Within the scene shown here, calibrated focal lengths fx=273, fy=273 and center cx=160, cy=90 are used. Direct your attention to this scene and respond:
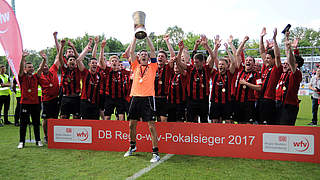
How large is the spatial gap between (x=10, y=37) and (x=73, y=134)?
113 inches

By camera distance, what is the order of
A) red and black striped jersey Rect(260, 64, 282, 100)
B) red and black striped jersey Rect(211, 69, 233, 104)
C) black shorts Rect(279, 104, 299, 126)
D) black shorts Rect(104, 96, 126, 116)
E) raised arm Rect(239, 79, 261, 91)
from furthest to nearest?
1. black shorts Rect(104, 96, 126, 116)
2. red and black striped jersey Rect(211, 69, 233, 104)
3. raised arm Rect(239, 79, 261, 91)
4. red and black striped jersey Rect(260, 64, 282, 100)
5. black shorts Rect(279, 104, 299, 126)

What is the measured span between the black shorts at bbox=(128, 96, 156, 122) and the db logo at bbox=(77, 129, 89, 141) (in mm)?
1261

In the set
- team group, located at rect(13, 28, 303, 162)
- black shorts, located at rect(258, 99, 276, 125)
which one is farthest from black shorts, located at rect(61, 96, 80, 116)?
black shorts, located at rect(258, 99, 276, 125)

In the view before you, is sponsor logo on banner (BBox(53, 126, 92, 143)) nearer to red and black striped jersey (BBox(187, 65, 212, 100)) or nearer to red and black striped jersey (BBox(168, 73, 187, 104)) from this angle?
red and black striped jersey (BBox(168, 73, 187, 104))

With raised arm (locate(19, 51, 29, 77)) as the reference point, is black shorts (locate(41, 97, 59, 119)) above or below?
below

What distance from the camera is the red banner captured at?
509 centimetres

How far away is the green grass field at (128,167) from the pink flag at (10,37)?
2114 millimetres

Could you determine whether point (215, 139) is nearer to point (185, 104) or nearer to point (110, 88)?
point (185, 104)

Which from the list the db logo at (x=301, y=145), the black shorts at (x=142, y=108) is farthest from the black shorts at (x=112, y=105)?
the db logo at (x=301, y=145)

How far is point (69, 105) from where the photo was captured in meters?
7.09

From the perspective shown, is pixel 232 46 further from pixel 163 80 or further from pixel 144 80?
pixel 144 80

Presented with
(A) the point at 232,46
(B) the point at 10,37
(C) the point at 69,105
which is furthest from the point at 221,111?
(B) the point at 10,37

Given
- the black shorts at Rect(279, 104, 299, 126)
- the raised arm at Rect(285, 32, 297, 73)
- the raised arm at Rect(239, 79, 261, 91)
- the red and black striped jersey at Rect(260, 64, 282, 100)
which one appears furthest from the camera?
the raised arm at Rect(239, 79, 261, 91)

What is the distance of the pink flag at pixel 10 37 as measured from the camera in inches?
254
